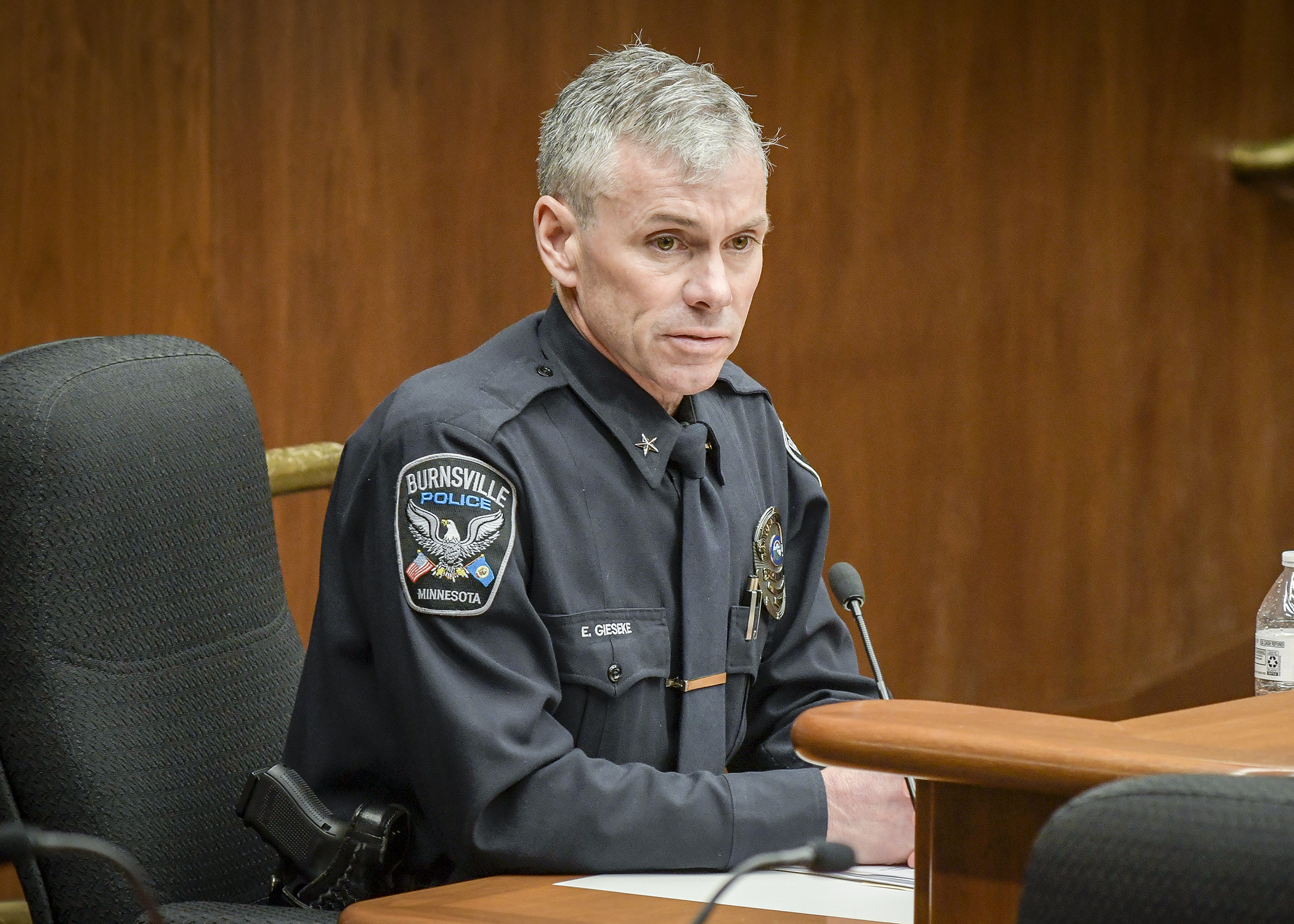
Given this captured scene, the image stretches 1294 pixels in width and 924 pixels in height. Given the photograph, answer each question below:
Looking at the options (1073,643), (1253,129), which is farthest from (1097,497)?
(1253,129)

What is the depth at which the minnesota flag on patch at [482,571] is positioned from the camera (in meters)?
1.16

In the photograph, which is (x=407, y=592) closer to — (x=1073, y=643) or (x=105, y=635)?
(x=105, y=635)

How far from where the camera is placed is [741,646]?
4.53 ft

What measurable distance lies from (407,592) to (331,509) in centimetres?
17

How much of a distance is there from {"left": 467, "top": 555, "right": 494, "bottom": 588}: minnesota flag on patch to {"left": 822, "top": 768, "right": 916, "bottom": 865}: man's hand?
291mm

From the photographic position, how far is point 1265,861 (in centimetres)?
44

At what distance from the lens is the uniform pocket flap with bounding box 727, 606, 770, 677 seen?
1.37m

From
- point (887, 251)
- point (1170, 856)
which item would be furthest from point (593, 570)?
point (887, 251)

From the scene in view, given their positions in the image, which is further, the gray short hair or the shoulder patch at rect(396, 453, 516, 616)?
the gray short hair

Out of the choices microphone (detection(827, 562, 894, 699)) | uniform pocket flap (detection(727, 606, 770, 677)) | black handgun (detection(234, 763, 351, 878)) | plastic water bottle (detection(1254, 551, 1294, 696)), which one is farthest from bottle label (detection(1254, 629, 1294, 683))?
black handgun (detection(234, 763, 351, 878))

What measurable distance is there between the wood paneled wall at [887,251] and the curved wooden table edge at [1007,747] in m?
1.96

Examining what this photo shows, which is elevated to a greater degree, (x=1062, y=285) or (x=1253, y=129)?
(x=1253, y=129)

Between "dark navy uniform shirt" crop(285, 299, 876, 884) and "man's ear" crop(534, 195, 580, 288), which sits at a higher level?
"man's ear" crop(534, 195, 580, 288)

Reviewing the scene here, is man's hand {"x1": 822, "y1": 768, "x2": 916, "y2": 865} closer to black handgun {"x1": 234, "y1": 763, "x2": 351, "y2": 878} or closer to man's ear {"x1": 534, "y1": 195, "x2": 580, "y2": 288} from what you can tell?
black handgun {"x1": 234, "y1": 763, "x2": 351, "y2": 878}
